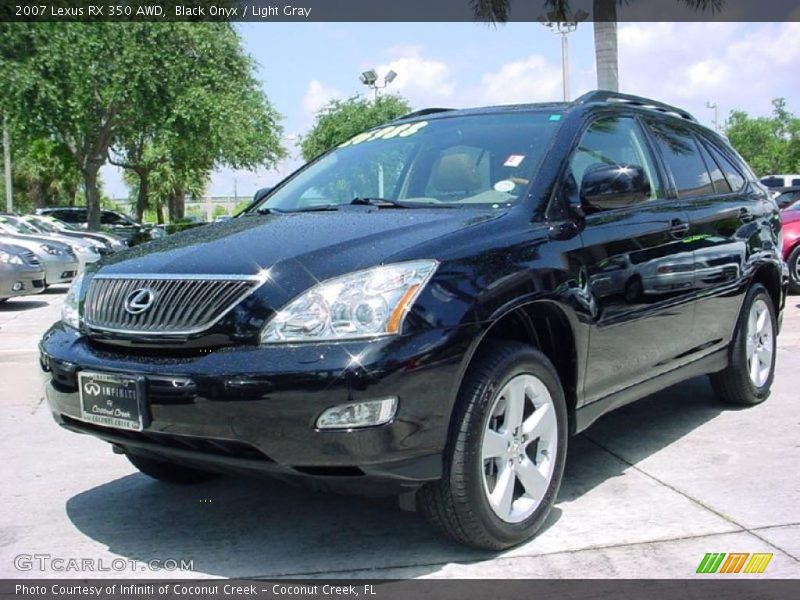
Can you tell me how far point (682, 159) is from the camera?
5031mm

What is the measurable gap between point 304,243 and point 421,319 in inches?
24.8

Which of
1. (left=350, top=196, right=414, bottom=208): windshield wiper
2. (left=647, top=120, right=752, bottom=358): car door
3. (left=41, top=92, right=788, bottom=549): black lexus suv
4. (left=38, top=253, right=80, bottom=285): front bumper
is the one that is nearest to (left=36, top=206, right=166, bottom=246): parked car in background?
(left=38, top=253, right=80, bottom=285): front bumper

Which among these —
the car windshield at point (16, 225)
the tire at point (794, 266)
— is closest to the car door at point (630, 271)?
the tire at point (794, 266)

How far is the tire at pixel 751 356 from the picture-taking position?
5.38m

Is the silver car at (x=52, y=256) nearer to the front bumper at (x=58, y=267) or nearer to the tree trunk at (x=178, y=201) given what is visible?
the front bumper at (x=58, y=267)

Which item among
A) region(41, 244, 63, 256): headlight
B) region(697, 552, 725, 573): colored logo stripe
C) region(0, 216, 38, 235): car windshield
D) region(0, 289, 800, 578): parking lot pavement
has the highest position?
region(0, 216, 38, 235): car windshield

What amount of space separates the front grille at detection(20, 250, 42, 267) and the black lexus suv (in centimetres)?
1004

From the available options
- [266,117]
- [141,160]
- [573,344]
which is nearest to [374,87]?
[266,117]

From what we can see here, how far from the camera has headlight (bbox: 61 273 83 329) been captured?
363 cm

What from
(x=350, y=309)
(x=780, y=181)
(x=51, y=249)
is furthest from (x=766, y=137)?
(x=350, y=309)

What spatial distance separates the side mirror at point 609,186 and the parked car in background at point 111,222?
2444 centimetres

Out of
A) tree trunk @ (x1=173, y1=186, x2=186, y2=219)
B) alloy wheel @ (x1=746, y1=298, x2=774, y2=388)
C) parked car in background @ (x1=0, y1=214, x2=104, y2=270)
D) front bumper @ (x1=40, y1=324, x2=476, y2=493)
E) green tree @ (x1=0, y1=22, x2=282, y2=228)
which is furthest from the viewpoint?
tree trunk @ (x1=173, y1=186, x2=186, y2=219)

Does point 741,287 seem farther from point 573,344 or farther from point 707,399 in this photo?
point 573,344

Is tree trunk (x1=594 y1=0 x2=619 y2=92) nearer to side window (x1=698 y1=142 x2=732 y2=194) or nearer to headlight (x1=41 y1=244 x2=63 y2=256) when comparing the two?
side window (x1=698 y1=142 x2=732 y2=194)
